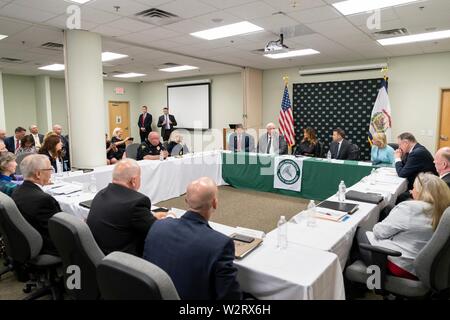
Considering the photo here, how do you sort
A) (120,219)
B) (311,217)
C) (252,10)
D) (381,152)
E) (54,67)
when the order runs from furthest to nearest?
(54,67), (381,152), (252,10), (311,217), (120,219)

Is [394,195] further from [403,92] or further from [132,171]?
[403,92]

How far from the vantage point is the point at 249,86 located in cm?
891

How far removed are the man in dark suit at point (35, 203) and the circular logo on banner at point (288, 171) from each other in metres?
3.93

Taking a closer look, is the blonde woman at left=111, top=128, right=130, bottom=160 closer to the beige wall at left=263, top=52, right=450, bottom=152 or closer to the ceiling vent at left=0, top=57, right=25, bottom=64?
the ceiling vent at left=0, top=57, right=25, bottom=64

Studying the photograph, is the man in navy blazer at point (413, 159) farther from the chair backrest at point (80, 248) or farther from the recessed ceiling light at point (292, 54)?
the chair backrest at point (80, 248)

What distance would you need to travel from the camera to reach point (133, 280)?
3.76 feet

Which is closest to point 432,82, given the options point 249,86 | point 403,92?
point 403,92

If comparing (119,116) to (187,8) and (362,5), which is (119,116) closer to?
(187,8)

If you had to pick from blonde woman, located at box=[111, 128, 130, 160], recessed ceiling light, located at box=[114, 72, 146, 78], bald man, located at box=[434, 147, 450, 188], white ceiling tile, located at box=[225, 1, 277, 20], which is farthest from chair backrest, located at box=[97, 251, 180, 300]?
recessed ceiling light, located at box=[114, 72, 146, 78]

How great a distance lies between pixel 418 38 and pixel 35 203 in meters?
6.32

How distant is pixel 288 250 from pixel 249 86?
748 centimetres

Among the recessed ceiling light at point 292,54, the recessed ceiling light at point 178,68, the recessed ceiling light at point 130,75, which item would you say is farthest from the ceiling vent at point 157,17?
the recessed ceiling light at point 130,75

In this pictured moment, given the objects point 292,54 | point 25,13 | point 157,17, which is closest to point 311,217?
point 157,17

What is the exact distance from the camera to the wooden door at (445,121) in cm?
687
